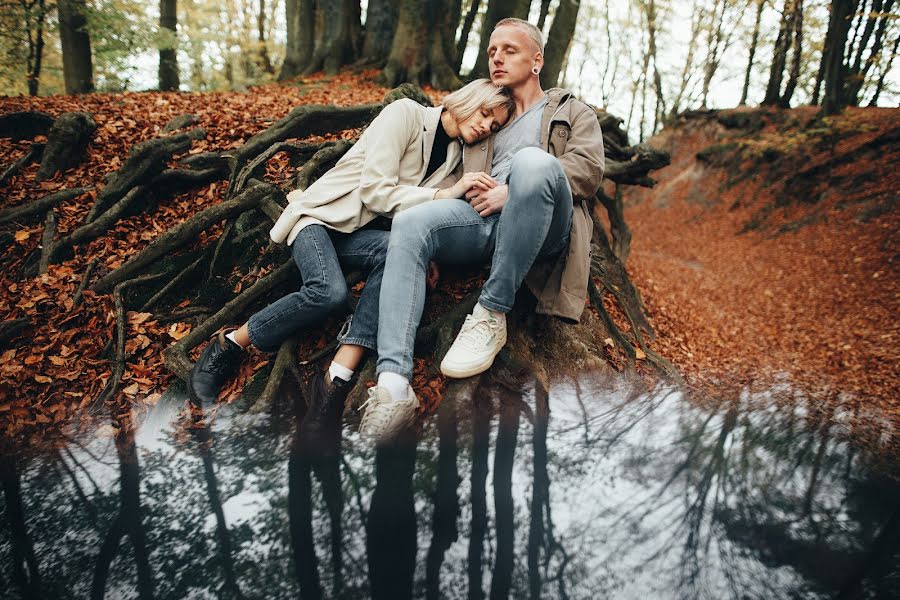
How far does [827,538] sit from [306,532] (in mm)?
1688

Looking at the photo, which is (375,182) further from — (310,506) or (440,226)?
(310,506)

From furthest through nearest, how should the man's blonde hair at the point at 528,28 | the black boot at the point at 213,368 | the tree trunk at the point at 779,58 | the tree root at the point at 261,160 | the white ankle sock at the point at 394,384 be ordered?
1. the tree trunk at the point at 779,58
2. the tree root at the point at 261,160
3. the man's blonde hair at the point at 528,28
4. the black boot at the point at 213,368
5. the white ankle sock at the point at 394,384

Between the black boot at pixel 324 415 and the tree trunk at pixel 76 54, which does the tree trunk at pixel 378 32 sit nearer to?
the tree trunk at pixel 76 54

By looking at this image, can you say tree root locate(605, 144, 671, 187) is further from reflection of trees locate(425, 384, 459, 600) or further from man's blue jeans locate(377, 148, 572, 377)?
reflection of trees locate(425, 384, 459, 600)

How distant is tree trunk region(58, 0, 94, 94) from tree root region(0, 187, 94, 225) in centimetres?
664

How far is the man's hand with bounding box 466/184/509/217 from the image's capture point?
Answer: 2561 mm

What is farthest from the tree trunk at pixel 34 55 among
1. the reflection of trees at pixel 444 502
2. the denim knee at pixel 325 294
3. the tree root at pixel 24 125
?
the reflection of trees at pixel 444 502

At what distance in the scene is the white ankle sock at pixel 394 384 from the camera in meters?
2.09

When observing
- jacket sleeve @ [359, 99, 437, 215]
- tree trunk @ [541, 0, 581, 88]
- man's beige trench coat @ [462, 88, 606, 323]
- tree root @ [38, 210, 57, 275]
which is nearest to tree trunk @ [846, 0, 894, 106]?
tree trunk @ [541, 0, 581, 88]

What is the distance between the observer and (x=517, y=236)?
2.28 m

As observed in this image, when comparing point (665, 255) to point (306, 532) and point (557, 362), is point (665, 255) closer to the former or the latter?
point (557, 362)

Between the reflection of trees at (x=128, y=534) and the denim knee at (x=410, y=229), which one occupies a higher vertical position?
the denim knee at (x=410, y=229)

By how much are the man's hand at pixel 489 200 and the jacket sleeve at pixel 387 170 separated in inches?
10.1

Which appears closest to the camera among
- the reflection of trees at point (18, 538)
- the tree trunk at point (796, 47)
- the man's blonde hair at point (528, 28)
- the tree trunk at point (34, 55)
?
the reflection of trees at point (18, 538)
